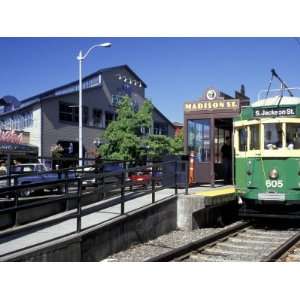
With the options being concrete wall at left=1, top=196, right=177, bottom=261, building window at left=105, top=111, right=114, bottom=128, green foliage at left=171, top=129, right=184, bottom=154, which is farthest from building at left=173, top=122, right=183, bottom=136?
concrete wall at left=1, top=196, right=177, bottom=261

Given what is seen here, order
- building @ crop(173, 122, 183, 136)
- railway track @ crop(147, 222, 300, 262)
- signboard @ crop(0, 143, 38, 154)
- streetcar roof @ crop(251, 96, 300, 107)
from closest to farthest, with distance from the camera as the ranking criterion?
railway track @ crop(147, 222, 300, 262), signboard @ crop(0, 143, 38, 154), streetcar roof @ crop(251, 96, 300, 107), building @ crop(173, 122, 183, 136)

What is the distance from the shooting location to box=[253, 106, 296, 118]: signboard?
11969mm

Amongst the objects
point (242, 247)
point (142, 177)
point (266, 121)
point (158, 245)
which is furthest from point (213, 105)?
point (158, 245)

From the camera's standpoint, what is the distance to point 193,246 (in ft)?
32.2

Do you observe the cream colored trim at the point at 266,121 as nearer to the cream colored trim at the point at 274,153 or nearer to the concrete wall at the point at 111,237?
the cream colored trim at the point at 274,153

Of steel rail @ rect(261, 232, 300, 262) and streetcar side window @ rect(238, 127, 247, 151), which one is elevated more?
streetcar side window @ rect(238, 127, 247, 151)

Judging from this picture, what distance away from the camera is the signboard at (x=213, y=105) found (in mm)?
14969

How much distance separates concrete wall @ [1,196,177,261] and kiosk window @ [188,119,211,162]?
3.66 metres

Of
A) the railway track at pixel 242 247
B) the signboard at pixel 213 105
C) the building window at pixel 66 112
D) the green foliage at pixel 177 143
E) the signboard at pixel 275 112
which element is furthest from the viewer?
the signboard at pixel 213 105

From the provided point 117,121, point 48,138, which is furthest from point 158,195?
point 48,138

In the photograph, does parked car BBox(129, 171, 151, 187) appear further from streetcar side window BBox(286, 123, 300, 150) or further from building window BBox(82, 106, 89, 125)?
streetcar side window BBox(286, 123, 300, 150)

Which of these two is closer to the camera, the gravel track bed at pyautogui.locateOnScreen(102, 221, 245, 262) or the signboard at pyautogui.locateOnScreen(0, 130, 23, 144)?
the gravel track bed at pyautogui.locateOnScreen(102, 221, 245, 262)

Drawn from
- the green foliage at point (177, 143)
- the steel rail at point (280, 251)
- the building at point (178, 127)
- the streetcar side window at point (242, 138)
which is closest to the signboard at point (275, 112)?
the streetcar side window at point (242, 138)

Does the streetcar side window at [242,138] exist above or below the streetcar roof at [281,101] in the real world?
below
